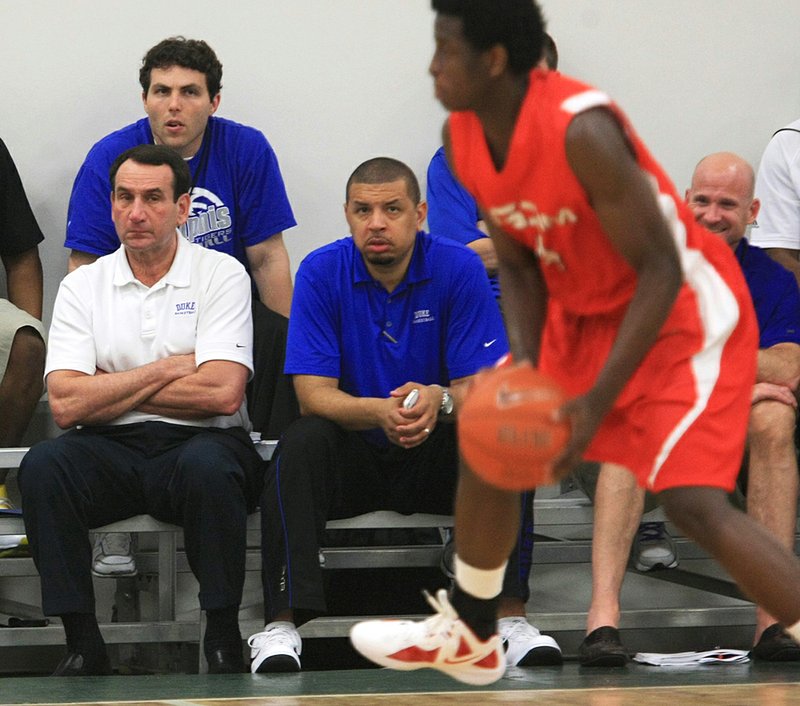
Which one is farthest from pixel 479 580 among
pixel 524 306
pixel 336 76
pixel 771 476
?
pixel 336 76

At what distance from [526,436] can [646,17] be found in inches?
130

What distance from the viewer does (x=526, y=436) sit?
2.04 meters

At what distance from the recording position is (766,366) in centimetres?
385

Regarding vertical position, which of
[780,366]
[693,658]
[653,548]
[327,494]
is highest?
[780,366]

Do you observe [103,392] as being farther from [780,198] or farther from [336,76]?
[780,198]

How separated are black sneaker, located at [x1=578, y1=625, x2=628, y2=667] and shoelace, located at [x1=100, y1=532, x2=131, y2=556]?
4.89 ft

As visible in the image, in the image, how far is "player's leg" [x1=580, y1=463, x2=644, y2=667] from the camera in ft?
11.3

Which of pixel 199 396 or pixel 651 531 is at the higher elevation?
pixel 199 396

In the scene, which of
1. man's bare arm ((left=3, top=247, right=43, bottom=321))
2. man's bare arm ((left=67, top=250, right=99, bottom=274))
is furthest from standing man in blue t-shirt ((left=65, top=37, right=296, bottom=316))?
man's bare arm ((left=3, top=247, right=43, bottom=321))

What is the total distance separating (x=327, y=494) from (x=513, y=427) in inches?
65.3

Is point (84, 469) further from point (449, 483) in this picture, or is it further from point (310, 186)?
point (310, 186)

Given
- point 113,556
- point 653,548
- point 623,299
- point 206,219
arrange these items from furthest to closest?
point 206,219, point 653,548, point 113,556, point 623,299

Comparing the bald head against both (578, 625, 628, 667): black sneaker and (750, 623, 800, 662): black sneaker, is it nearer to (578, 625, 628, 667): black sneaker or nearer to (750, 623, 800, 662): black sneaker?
(750, 623, 800, 662): black sneaker

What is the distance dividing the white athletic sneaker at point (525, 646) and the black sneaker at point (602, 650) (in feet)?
0.31
